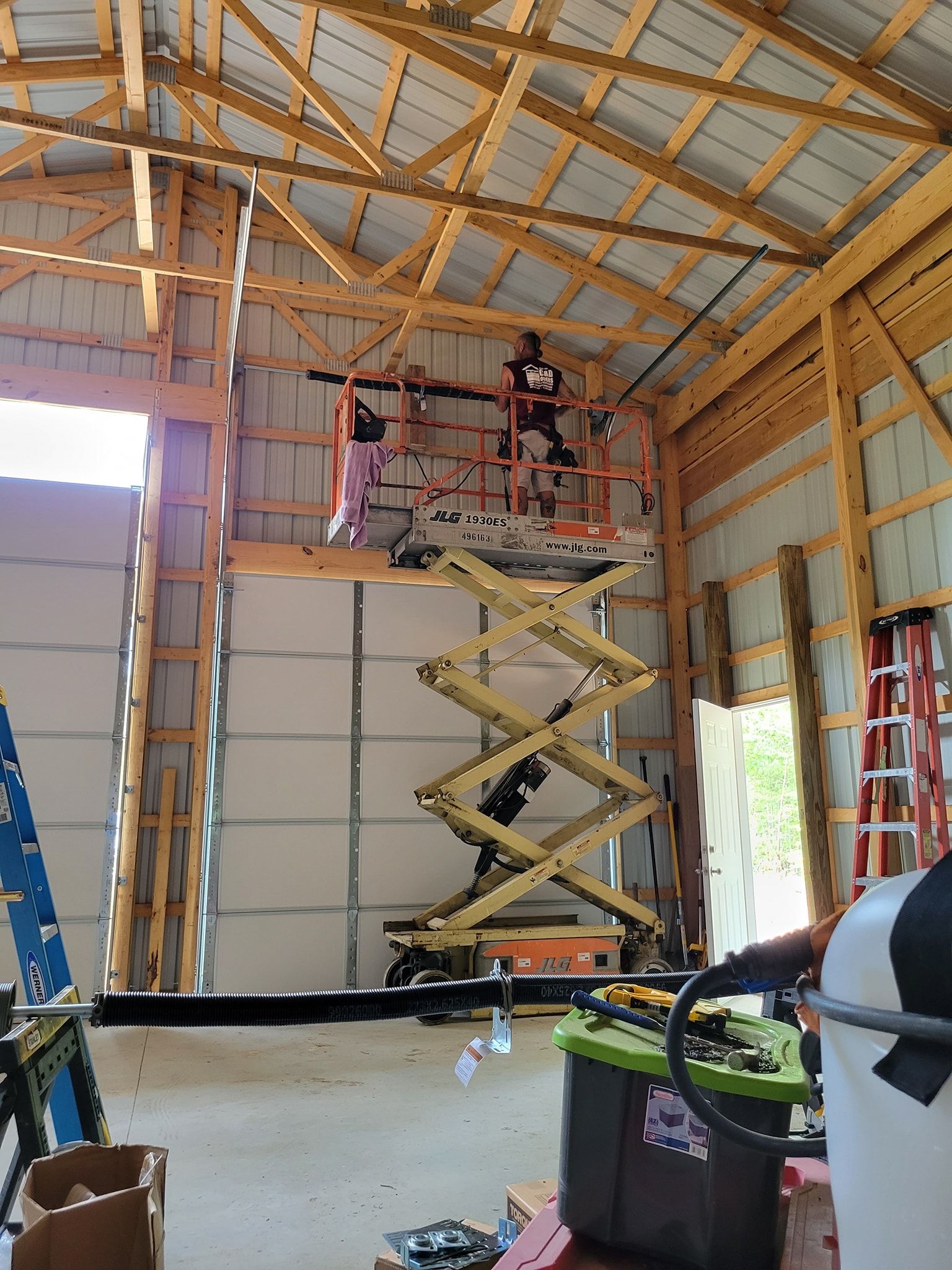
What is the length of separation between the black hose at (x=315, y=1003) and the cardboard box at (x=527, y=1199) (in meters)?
0.56

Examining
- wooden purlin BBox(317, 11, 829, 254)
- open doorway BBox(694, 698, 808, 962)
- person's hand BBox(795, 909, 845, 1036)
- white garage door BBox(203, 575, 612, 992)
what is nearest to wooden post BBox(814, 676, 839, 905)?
open doorway BBox(694, 698, 808, 962)

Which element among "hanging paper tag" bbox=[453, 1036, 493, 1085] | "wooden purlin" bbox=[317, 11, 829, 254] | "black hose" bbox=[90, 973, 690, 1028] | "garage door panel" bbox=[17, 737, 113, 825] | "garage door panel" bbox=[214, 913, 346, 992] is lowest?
"garage door panel" bbox=[214, 913, 346, 992]

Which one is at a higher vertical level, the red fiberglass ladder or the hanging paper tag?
the red fiberglass ladder

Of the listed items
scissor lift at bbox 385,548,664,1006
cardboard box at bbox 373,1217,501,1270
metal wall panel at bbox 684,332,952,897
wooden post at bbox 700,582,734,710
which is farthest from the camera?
wooden post at bbox 700,582,734,710

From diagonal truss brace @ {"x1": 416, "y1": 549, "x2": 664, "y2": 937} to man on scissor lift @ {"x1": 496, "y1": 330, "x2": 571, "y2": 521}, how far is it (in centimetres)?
98

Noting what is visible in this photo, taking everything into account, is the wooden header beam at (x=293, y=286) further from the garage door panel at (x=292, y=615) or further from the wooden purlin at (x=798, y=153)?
the garage door panel at (x=292, y=615)

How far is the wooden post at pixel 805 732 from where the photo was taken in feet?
26.0

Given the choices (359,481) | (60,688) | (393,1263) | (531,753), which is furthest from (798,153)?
(60,688)

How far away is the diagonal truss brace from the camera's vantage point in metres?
7.73

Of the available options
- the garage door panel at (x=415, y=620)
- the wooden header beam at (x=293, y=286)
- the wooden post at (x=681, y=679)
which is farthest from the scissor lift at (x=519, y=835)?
the wooden header beam at (x=293, y=286)

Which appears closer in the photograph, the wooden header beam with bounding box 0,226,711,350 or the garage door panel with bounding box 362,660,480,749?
the wooden header beam with bounding box 0,226,711,350

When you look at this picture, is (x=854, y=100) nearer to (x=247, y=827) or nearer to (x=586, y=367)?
(x=586, y=367)

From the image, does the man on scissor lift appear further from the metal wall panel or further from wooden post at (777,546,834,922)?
wooden post at (777,546,834,922)

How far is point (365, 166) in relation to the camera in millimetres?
7672
